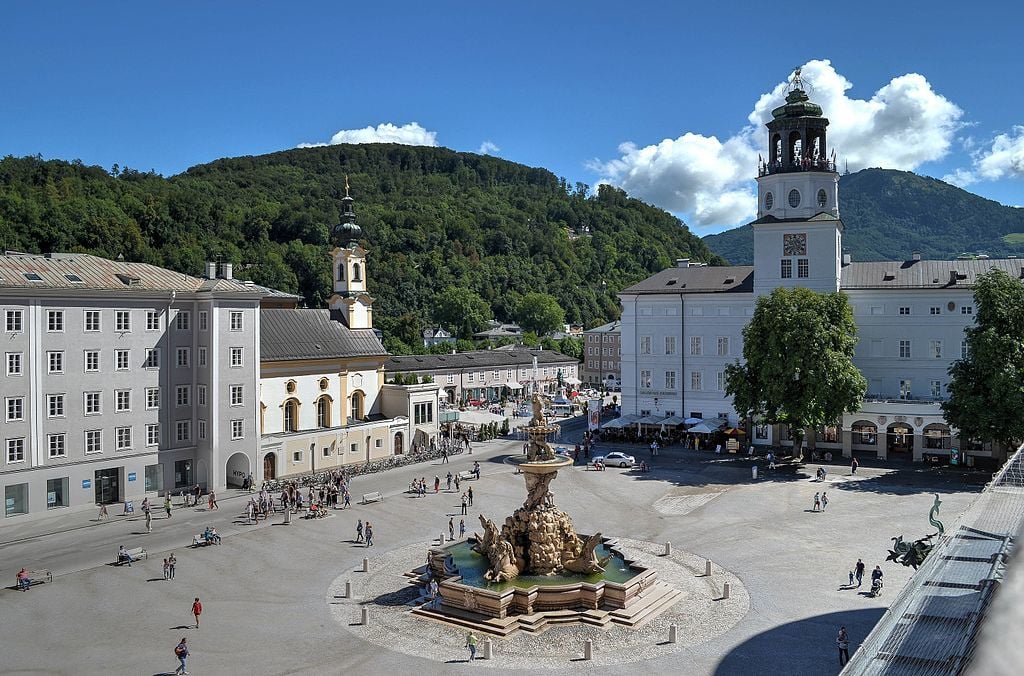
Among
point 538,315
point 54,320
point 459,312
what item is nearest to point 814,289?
point 54,320

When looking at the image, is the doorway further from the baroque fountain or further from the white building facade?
the white building facade

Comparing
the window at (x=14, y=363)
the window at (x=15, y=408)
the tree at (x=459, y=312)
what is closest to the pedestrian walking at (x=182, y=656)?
the window at (x=15, y=408)

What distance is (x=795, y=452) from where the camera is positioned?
4850cm

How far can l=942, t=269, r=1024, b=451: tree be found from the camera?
41812 mm

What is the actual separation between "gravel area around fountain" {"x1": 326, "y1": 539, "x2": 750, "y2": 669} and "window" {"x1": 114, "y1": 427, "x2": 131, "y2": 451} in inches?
691

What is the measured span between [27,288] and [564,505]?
2543 centimetres

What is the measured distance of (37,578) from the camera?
2678 cm

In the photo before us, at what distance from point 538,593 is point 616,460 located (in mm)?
26004

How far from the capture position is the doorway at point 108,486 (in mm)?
38781

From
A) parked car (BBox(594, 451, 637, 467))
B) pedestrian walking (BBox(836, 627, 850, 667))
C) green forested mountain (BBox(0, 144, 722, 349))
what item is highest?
green forested mountain (BBox(0, 144, 722, 349))

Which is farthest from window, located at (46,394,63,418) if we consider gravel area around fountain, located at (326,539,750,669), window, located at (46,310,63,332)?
gravel area around fountain, located at (326,539,750,669)

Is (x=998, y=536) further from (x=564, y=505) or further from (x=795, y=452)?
(x=795, y=452)

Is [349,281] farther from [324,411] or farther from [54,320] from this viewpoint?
[54,320]

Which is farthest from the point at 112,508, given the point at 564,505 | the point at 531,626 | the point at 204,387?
the point at 531,626
